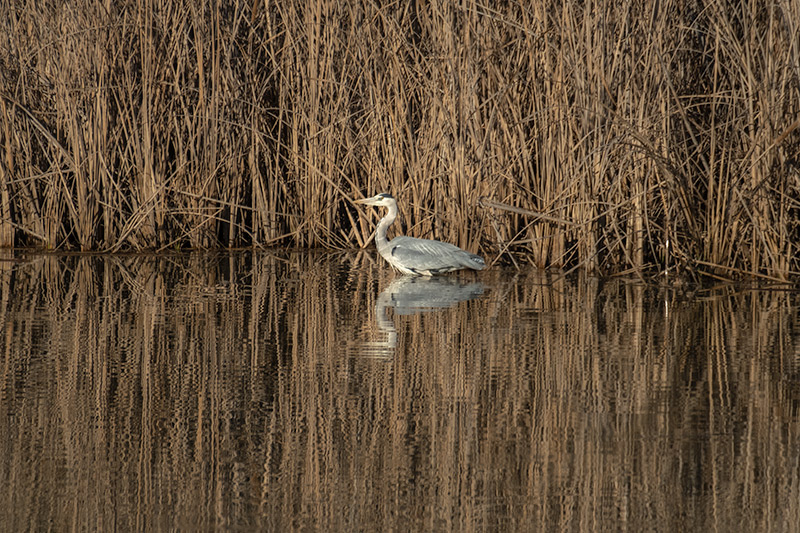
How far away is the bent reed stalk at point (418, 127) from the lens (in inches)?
272

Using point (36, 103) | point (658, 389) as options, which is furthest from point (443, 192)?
point (658, 389)

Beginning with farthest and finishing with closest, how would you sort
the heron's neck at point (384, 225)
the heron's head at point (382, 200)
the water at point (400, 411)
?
the heron's head at point (382, 200), the heron's neck at point (384, 225), the water at point (400, 411)

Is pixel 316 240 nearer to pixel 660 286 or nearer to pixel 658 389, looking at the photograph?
pixel 660 286

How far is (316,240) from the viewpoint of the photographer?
30.0 feet

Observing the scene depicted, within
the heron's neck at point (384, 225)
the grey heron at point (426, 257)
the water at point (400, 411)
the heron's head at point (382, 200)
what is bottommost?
the water at point (400, 411)

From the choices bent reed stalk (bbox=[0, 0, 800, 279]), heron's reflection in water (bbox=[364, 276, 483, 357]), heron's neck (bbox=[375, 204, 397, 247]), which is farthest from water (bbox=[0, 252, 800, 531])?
heron's neck (bbox=[375, 204, 397, 247])

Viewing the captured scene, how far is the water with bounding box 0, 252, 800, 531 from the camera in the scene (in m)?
3.05

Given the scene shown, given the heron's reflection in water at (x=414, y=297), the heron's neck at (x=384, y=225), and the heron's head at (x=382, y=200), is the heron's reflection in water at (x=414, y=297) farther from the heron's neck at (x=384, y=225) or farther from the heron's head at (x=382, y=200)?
the heron's head at (x=382, y=200)

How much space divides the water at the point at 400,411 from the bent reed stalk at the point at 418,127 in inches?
31.4

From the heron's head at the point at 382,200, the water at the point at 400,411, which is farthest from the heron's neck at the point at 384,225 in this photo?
the water at the point at 400,411

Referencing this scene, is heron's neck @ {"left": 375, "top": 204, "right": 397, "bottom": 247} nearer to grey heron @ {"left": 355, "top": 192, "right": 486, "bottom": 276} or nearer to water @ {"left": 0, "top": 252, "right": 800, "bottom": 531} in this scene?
grey heron @ {"left": 355, "top": 192, "right": 486, "bottom": 276}

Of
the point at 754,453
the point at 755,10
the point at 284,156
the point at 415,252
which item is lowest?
the point at 754,453

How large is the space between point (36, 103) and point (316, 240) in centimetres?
221

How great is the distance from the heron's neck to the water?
1.19 meters
